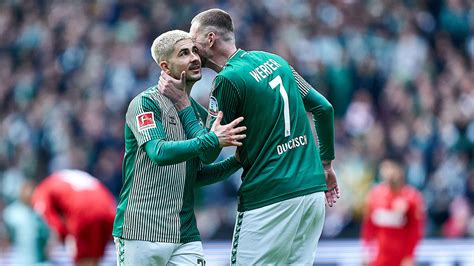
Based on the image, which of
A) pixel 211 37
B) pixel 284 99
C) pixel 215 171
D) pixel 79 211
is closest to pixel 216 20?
pixel 211 37

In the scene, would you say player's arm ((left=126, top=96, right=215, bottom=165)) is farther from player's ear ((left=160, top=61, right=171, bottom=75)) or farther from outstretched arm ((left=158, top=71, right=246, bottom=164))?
player's ear ((left=160, top=61, right=171, bottom=75))

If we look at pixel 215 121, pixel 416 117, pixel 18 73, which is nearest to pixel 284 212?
pixel 215 121

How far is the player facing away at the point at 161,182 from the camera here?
5.94 m

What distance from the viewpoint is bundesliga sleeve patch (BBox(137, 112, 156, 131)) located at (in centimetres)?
586

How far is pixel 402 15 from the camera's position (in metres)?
16.4

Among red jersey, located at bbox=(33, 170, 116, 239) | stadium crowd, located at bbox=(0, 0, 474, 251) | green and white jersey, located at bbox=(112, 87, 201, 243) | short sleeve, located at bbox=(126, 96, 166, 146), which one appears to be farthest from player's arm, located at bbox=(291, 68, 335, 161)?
stadium crowd, located at bbox=(0, 0, 474, 251)

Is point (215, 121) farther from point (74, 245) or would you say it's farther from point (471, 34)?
point (471, 34)

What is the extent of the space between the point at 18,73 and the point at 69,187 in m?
6.44

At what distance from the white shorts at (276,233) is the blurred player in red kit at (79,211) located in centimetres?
455

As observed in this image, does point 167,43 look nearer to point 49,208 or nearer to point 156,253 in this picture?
point 156,253

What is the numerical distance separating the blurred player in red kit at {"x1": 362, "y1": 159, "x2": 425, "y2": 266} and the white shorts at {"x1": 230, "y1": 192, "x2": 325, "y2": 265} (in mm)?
6187

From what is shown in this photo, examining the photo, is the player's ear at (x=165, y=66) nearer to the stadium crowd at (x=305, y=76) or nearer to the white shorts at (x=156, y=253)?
the white shorts at (x=156, y=253)

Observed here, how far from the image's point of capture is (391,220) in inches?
484

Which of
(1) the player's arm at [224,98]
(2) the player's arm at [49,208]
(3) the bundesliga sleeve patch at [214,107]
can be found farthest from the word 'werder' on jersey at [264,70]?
(2) the player's arm at [49,208]
